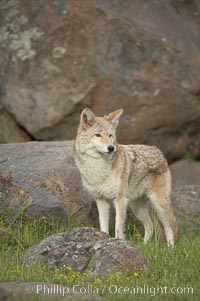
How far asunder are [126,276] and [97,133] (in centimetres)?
316

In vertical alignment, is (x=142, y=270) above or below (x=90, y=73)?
above

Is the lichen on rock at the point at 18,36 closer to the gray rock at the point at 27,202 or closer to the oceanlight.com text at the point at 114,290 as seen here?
the gray rock at the point at 27,202

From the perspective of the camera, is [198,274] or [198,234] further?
[198,234]

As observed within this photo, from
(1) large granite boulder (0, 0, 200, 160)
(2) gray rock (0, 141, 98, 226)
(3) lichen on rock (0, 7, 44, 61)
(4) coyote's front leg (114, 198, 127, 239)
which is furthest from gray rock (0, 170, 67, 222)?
(3) lichen on rock (0, 7, 44, 61)

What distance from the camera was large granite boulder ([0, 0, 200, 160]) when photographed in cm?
1703

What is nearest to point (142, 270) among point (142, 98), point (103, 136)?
point (103, 136)

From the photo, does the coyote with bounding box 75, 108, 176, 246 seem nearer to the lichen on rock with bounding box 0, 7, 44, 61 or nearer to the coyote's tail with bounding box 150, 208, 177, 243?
the coyote's tail with bounding box 150, 208, 177, 243

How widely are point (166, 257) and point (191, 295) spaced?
5.93ft

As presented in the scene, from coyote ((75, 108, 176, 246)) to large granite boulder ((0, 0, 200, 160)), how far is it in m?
3.88

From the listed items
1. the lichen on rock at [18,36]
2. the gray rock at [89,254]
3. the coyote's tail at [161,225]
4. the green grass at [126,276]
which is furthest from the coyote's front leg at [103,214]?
the lichen on rock at [18,36]

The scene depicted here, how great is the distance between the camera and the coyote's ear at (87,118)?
40.8 ft

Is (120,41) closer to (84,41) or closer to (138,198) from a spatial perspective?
(84,41)

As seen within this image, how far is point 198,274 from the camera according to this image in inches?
395

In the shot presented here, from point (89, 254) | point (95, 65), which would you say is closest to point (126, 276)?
point (89, 254)
